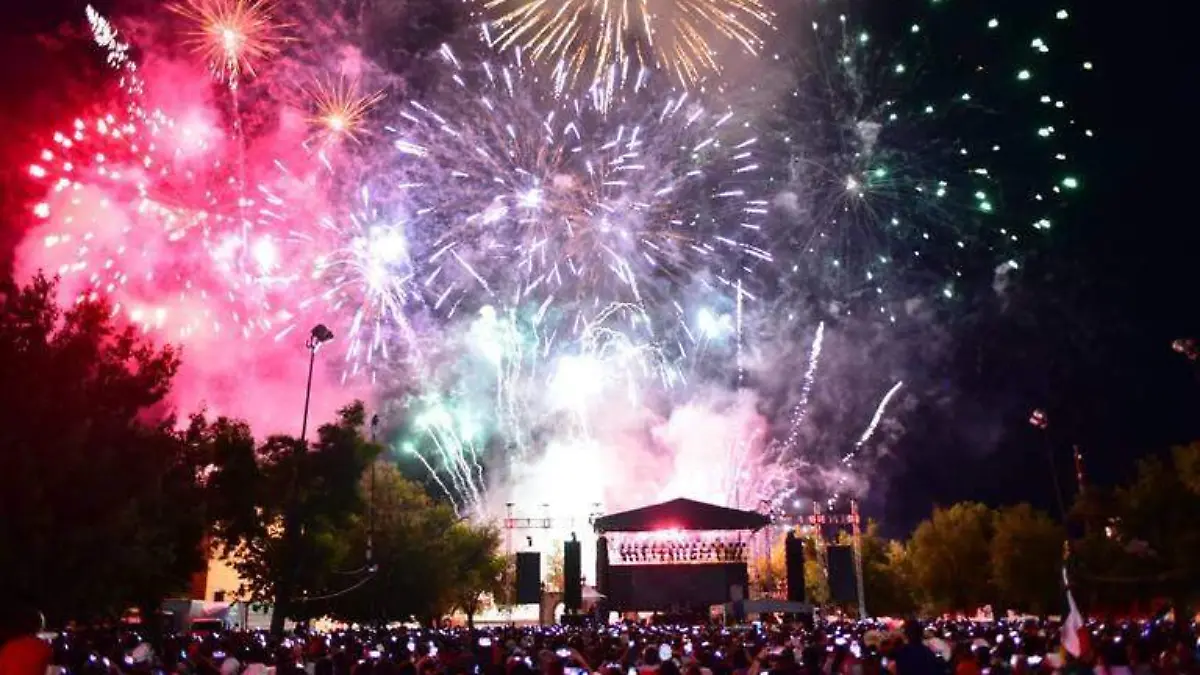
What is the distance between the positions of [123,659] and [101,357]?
704 inches

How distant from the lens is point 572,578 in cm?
4838

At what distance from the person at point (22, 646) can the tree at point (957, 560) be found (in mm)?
71461

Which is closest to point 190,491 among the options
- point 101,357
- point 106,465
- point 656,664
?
point 101,357

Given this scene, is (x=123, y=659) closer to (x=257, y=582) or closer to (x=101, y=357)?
(x=101, y=357)

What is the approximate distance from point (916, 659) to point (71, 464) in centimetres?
2087

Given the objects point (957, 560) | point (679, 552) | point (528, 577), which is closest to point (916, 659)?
point (528, 577)

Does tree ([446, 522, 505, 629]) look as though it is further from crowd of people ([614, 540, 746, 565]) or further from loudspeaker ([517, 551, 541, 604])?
loudspeaker ([517, 551, 541, 604])

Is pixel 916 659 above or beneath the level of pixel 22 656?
beneath

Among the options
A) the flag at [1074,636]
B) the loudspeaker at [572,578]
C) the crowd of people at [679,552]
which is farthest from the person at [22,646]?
the crowd of people at [679,552]

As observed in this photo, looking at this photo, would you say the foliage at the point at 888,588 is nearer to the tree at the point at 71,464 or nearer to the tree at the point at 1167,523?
the tree at the point at 1167,523

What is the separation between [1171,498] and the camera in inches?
1887

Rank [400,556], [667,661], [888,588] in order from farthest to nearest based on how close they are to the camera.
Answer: [888,588] → [400,556] → [667,661]

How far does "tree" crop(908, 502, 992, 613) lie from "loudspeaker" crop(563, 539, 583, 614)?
36251mm

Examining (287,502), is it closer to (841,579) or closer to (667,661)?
→ (841,579)
